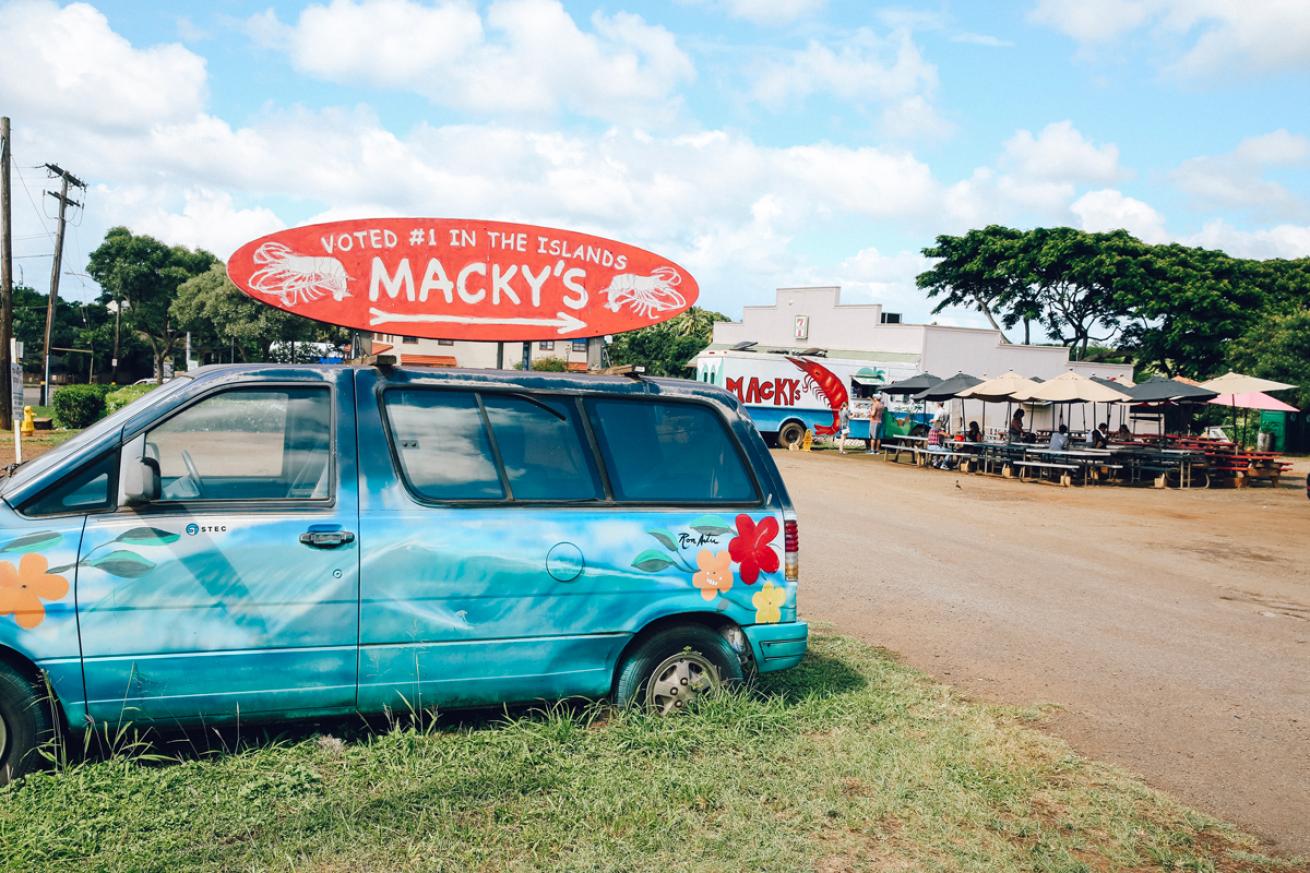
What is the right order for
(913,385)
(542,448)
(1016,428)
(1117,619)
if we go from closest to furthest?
1. (542,448)
2. (1117,619)
3. (1016,428)
4. (913,385)

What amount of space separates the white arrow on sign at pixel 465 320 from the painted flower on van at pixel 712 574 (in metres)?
1.81

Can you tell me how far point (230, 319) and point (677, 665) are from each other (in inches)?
2162

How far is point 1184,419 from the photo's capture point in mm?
31297

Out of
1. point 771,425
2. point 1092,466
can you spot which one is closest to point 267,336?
point 771,425

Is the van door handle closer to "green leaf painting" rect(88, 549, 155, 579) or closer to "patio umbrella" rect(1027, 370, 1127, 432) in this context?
"green leaf painting" rect(88, 549, 155, 579)

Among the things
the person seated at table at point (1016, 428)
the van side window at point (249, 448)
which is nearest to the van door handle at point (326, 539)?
the van side window at point (249, 448)

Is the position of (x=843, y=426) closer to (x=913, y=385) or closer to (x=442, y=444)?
(x=913, y=385)

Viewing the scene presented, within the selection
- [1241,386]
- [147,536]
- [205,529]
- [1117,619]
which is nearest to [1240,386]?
[1241,386]

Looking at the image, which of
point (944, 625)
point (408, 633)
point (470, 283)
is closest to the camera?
point (408, 633)

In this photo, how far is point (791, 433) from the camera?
101ft

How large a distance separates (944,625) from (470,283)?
479cm

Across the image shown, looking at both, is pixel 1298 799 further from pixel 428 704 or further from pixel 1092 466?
pixel 1092 466

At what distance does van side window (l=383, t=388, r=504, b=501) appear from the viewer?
4.45m

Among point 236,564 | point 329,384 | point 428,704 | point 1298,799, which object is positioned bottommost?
point 1298,799
